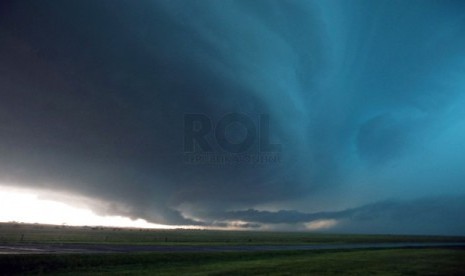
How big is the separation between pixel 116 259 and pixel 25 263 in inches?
410

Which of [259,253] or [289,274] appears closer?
[289,274]

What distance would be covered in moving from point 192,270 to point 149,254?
13.3m

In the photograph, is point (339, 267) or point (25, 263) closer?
point (25, 263)

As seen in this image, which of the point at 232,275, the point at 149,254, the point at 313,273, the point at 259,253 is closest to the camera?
the point at 232,275

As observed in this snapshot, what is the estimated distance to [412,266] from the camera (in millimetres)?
47250

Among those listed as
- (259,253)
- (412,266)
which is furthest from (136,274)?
(412,266)

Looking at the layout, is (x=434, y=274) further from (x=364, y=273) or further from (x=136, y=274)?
(x=136, y=274)

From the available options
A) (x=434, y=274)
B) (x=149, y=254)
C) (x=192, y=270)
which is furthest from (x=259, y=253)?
(x=434, y=274)

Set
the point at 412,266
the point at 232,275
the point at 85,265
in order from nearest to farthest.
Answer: the point at 232,275 < the point at 85,265 < the point at 412,266

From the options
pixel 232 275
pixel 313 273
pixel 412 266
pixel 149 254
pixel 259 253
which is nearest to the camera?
pixel 232 275

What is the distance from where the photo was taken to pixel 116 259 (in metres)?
48.2

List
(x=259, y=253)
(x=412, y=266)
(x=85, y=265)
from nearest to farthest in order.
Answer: (x=85, y=265)
(x=412, y=266)
(x=259, y=253)

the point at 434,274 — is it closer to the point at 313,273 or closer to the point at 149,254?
the point at 313,273

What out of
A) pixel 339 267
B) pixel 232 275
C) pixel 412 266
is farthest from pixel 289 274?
pixel 412 266
